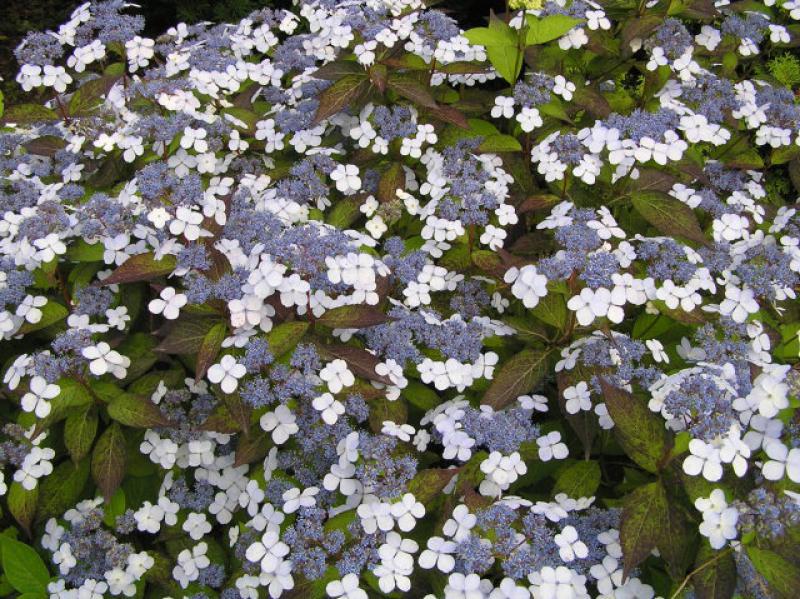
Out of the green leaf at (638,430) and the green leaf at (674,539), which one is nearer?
the green leaf at (674,539)

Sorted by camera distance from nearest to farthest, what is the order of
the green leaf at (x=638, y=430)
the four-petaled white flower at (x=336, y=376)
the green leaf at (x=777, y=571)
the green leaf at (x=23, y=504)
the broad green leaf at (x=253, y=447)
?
the green leaf at (x=777, y=571), the green leaf at (x=638, y=430), the four-petaled white flower at (x=336, y=376), the broad green leaf at (x=253, y=447), the green leaf at (x=23, y=504)

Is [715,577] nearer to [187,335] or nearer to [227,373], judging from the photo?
[227,373]

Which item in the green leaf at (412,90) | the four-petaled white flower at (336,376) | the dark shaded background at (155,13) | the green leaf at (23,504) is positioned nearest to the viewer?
the four-petaled white flower at (336,376)

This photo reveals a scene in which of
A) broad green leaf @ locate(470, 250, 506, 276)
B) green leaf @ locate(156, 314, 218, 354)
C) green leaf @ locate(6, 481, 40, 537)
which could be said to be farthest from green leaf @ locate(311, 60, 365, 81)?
green leaf @ locate(6, 481, 40, 537)

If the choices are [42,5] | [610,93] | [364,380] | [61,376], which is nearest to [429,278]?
[364,380]

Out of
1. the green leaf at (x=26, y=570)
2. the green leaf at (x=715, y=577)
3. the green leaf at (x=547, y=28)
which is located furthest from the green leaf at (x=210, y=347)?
the green leaf at (x=547, y=28)

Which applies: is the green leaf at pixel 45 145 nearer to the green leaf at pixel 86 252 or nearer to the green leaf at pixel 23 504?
the green leaf at pixel 86 252

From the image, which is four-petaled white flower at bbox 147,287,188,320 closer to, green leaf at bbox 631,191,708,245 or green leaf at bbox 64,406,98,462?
green leaf at bbox 64,406,98,462

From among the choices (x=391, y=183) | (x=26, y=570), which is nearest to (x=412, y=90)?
(x=391, y=183)
